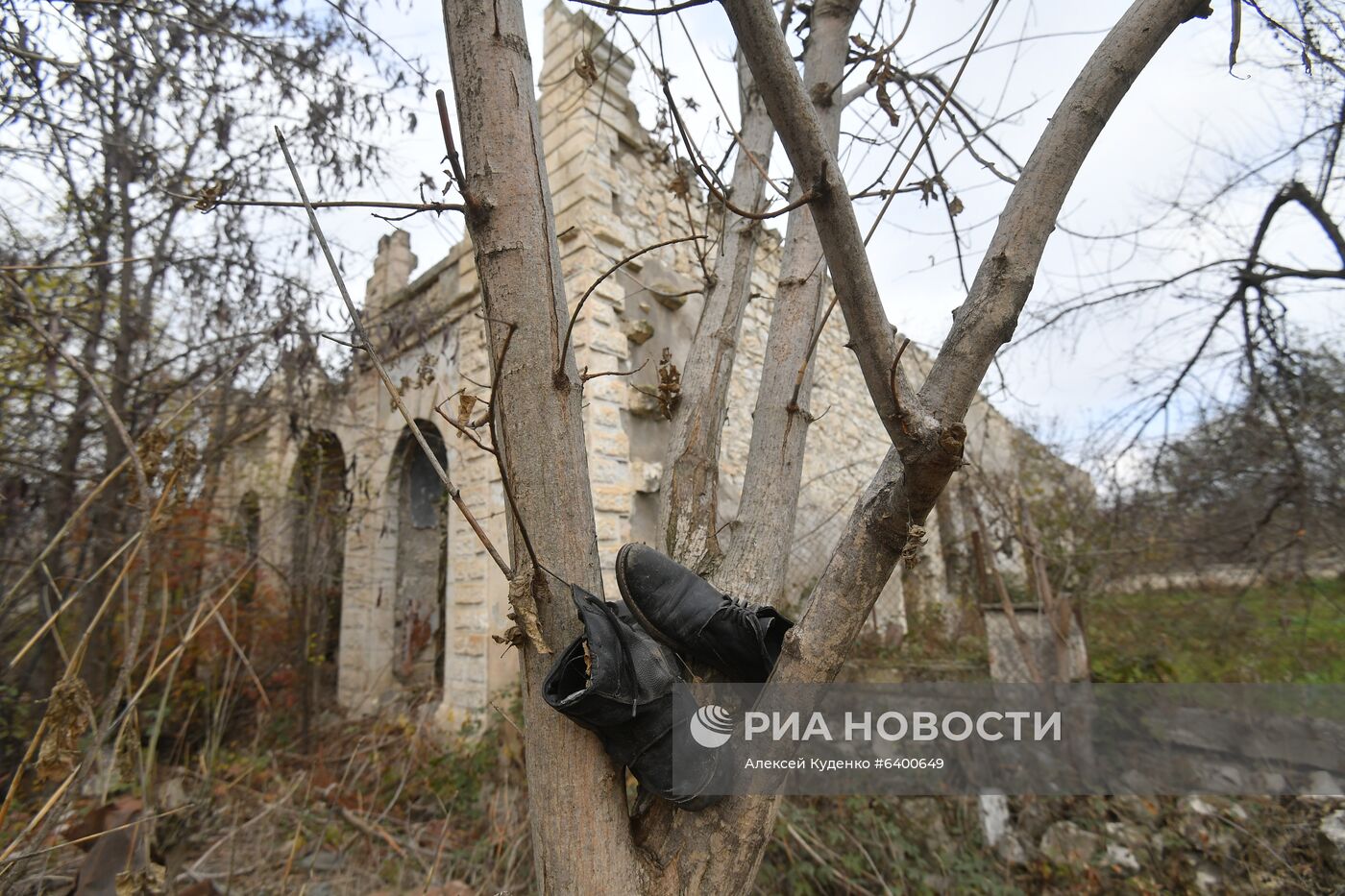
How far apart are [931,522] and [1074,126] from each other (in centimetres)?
751

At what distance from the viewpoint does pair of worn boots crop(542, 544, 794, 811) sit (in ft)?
3.50

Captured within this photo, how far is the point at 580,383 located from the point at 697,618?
50 cm

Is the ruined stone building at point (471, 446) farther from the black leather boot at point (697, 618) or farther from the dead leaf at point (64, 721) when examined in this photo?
the black leather boot at point (697, 618)

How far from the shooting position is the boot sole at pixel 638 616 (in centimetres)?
127

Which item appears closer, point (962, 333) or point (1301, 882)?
point (962, 333)

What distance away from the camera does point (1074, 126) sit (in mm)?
1146

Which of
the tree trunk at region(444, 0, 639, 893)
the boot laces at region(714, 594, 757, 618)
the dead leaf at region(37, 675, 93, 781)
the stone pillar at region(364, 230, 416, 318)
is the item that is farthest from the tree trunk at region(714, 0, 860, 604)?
the stone pillar at region(364, 230, 416, 318)

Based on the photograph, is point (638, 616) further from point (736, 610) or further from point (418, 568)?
point (418, 568)

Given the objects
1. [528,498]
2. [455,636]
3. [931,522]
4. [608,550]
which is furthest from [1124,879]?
[931,522]

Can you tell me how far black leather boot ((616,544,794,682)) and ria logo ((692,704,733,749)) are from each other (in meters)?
0.08

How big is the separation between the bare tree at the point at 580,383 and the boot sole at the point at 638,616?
59 mm

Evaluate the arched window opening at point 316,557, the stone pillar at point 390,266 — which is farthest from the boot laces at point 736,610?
the stone pillar at point 390,266

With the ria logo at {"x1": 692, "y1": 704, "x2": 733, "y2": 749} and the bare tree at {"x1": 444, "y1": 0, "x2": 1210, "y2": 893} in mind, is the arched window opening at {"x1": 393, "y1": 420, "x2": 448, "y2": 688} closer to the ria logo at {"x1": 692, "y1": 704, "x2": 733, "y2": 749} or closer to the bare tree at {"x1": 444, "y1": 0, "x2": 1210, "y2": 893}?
the bare tree at {"x1": 444, "y1": 0, "x2": 1210, "y2": 893}

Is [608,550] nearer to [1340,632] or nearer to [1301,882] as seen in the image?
[1301,882]
